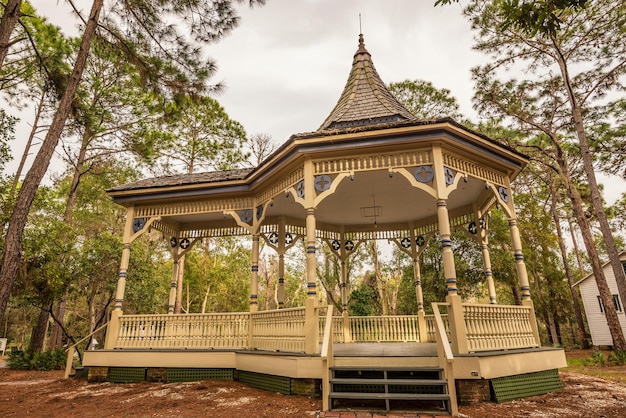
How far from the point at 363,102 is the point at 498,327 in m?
6.06

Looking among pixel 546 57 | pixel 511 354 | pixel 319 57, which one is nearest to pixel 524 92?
pixel 546 57

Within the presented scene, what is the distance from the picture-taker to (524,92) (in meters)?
15.7

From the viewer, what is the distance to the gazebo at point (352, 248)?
18.7 feet

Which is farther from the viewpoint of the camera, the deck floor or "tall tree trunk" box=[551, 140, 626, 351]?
"tall tree trunk" box=[551, 140, 626, 351]

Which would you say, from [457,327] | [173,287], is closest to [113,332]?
[173,287]

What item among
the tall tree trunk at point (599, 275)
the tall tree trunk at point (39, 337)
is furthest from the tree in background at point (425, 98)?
the tall tree trunk at point (39, 337)

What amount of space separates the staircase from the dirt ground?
12.7 inches

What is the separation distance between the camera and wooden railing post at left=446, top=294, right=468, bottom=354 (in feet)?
18.6

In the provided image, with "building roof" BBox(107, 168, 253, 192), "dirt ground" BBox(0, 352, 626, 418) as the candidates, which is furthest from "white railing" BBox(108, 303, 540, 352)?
"building roof" BBox(107, 168, 253, 192)

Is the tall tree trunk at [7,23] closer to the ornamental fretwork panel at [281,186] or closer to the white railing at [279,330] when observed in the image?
the ornamental fretwork panel at [281,186]

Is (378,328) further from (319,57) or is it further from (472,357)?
(319,57)

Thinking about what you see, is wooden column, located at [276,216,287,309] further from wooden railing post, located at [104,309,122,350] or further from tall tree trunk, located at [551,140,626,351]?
tall tree trunk, located at [551,140,626,351]

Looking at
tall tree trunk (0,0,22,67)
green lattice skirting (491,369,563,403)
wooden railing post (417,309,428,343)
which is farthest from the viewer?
wooden railing post (417,309,428,343)

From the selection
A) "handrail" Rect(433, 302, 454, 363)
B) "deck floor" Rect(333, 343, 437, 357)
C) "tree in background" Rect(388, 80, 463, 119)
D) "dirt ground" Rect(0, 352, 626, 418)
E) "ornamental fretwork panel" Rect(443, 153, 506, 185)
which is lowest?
"dirt ground" Rect(0, 352, 626, 418)
